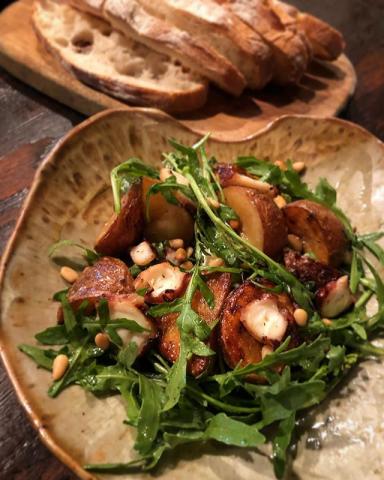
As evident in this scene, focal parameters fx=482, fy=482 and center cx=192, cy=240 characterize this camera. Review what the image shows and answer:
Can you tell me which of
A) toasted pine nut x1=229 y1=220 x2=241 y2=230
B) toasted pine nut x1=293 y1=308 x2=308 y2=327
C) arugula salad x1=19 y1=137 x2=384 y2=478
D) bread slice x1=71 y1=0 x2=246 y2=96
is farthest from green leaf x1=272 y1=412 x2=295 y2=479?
bread slice x1=71 y1=0 x2=246 y2=96

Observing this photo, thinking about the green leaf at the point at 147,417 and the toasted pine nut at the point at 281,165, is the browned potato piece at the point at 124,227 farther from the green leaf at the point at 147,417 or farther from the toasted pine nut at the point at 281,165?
the toasted pine nut at the point at 281,165

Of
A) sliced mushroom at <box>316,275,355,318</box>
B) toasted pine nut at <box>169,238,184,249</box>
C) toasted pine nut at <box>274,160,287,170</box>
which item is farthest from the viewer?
toasted pine nut at <box>274,160,287,170</box>

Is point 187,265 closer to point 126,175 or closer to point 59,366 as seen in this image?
point 126,175

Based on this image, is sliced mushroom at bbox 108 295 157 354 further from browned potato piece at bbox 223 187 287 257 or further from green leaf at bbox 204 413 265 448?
browned potato piece at bbox 223 187 287 257

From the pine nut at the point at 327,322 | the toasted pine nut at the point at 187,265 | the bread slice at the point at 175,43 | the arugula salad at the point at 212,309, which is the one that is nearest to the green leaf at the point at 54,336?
the arugula salad at the point at 212,309

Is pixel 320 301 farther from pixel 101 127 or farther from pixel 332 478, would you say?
pixel 101 127
